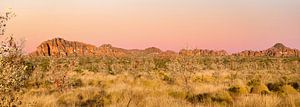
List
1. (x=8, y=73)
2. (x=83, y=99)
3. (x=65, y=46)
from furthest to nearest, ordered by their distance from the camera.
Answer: (x=65, y=46), (x=83, y=99), (x=8, y=73)

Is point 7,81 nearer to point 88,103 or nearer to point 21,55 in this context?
point 21,55

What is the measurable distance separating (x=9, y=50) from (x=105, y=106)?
5555mm

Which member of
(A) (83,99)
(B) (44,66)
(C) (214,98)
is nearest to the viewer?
(C) (214,98)

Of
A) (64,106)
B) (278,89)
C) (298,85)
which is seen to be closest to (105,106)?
(64,106)

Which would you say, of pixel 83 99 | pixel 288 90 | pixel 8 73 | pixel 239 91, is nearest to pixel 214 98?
pixel 239 91

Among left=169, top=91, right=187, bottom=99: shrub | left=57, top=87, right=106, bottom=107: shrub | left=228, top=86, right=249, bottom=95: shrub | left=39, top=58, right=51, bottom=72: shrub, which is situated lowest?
left=57, top=87, right=106, bottom=107: shrub

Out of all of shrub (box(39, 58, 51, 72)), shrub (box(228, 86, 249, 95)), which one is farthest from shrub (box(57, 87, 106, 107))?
shrub (box(228, 86, 249, 95))

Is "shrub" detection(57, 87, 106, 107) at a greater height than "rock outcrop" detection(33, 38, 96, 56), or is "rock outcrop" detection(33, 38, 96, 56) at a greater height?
"rock outcrop" detection(33, 38, 96, 56)

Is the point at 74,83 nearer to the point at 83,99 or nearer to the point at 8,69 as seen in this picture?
the point at 83,99

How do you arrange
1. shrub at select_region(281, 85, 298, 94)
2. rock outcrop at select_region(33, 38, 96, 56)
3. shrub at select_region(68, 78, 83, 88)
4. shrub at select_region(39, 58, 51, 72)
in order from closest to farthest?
shrub at select_region(281, 85, 298, 94), shrub at select_region(68, 78, 83, 88), shrub at select_region(39, 58, 51, 72), rock outcrop at select_region(33, 38, 96, 56)

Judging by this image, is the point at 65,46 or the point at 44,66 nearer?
the point at 44,66

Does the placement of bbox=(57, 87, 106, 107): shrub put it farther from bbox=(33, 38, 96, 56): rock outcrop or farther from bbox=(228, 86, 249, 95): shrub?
bbox=(33, 38, 96, 56): rock outcrop

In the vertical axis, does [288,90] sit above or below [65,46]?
below

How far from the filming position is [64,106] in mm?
13398
